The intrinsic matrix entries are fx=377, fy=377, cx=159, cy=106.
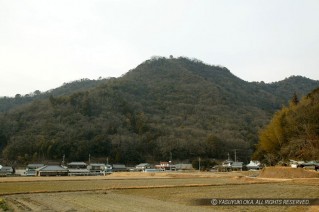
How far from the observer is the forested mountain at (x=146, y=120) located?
107m

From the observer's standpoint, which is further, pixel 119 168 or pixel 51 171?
pixel 119 168

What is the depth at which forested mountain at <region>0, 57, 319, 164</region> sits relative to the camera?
107 m

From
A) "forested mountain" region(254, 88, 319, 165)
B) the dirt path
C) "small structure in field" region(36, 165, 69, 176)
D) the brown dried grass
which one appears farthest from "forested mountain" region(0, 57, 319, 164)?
the dirt path

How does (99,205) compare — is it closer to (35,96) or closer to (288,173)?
(288,173)

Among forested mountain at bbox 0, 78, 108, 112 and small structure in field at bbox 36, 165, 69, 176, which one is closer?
small structure in field at bbox 36, 165, 69, 176

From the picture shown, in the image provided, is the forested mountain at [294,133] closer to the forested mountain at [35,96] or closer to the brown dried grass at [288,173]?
the brown dried grass at [288,173]

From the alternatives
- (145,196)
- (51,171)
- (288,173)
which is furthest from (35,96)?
(145,196)

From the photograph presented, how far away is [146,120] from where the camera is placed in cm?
12900

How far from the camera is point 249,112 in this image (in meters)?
144

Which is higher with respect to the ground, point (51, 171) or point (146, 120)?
point (146, 120)

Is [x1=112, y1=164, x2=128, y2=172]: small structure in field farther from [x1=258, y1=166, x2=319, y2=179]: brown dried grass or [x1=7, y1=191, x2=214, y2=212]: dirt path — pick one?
[x1=7, y1=191, x2=214, y2=212]: dirt path

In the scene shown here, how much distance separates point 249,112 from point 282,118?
9188cm

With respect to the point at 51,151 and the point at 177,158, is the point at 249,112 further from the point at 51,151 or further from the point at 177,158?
the point at 51,151

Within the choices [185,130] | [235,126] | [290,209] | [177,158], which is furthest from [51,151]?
[290,209]
